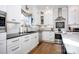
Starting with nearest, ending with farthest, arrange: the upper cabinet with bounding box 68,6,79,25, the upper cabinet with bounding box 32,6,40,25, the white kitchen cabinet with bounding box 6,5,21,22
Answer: the white kitchen cabinet with bounding box 6,5,21,22
the upper cabinet with bounding box 68,6,79,25
the upper cabinet with bounding box 32,6,40,25

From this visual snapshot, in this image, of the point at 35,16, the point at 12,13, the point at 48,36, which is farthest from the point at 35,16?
the point at 12,13

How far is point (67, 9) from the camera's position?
21.8 ft

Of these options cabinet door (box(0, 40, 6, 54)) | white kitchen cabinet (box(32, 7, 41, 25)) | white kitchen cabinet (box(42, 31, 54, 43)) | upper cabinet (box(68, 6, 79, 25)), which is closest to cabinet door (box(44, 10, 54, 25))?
white kitchen cabinet (box(32, 7, 41, 25))

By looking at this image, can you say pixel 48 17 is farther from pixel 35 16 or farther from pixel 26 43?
pixel 26 43

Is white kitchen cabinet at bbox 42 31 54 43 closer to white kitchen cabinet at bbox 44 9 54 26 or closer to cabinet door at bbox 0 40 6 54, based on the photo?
white kitchen cabinet at bbox 44 9 54 26

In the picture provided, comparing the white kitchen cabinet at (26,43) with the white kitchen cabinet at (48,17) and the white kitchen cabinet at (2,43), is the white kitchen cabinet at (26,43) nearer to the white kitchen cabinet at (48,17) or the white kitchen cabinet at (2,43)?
the white kitchen cabinet at (2,43)

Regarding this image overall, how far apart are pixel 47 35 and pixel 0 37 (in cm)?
495

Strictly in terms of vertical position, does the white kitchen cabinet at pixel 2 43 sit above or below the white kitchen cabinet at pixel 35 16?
below

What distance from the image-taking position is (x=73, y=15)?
6.04 m

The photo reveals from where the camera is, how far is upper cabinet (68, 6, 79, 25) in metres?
5.95

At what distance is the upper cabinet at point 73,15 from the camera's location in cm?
595

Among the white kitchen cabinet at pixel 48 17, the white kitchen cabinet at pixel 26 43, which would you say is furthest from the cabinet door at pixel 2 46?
the white kitchen cabinet at pixel 48 17

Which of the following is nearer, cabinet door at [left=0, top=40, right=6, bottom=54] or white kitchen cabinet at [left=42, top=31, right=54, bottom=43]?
cabinet door at [left=0, top=40, right=6, bottom=54]

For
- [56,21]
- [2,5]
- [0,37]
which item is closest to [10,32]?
[2,5]
